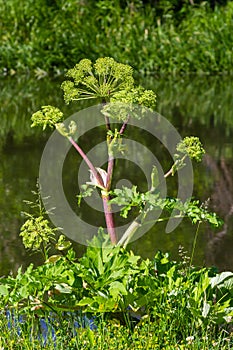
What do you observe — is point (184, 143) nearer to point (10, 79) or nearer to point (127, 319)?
point (127, 319)

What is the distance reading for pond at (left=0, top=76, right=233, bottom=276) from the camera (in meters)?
5.09

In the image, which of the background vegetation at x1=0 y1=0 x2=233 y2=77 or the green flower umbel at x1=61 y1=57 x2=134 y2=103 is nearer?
the green flower umbel at x1=61 y1=57 x2=134 y2=103

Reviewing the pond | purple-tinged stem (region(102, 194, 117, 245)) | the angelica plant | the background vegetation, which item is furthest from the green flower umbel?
the background vegetation

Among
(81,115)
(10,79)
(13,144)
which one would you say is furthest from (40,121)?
(10,79)

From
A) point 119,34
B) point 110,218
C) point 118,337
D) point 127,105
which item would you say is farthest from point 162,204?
point 119,34

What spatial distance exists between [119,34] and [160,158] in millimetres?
5158

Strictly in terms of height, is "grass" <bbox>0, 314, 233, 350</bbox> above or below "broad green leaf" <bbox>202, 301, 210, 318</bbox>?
below

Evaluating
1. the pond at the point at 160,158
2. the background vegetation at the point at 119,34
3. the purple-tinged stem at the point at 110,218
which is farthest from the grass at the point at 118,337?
the background vegetation at the point at 119,34

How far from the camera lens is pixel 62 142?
26.8 ft

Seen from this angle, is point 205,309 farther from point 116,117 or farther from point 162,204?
point 116,117

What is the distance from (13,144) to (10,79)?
4.00 metres

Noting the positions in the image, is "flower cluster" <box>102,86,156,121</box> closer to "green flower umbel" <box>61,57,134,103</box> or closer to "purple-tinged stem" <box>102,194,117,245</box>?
"green flower umbel" <box>61,57,134,103</box>

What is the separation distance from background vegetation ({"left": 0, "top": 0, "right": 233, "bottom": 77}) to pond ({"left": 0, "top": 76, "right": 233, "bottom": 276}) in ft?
1.40

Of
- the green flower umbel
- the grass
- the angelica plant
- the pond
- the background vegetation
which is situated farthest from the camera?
the background vegetation
